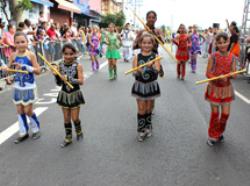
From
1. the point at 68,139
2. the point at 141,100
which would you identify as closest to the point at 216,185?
the point at 141,100

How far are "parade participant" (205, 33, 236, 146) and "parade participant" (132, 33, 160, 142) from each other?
769 mm

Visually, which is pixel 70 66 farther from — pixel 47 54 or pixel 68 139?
pixel 47 54

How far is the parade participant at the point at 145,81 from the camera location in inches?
193

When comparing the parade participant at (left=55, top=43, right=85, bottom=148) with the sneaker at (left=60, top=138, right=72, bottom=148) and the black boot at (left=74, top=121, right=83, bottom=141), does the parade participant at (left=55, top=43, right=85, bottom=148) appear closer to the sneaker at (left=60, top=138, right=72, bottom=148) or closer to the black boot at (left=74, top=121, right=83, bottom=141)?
the sneaker at (left=60, top=138, right=72, bottom=148)

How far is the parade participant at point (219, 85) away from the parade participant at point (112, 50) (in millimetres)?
6048

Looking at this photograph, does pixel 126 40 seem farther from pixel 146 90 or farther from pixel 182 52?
pixel 146 90

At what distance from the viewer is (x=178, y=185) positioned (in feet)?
12.1

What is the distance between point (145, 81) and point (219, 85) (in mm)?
1035

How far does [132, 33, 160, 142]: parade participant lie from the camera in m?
4.91

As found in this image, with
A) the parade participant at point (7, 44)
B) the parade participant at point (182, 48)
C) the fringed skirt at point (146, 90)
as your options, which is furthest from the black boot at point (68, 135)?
the parade participant at point (182, 48)

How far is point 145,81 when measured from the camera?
5.02 metres

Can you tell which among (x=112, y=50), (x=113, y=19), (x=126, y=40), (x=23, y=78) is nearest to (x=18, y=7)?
(x=126, y=40)

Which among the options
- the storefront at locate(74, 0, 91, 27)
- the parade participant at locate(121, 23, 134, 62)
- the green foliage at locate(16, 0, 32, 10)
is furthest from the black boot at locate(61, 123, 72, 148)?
the storefront at locate(74, 0, 91, 27)

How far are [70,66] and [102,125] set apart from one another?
1.49 m
